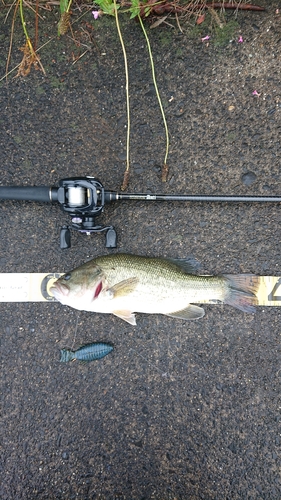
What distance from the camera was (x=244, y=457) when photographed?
256cm

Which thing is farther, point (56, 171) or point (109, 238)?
point (56, 171)

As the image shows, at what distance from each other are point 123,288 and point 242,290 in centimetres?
86

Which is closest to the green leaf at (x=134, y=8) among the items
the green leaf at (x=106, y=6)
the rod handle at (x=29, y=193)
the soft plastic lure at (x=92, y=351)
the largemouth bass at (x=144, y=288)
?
the green leaf at (x=106, y=6)

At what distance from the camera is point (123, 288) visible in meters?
2.38

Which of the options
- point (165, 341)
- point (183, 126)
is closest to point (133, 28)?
point (183, 126)

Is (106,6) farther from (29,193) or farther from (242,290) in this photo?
(242,290)

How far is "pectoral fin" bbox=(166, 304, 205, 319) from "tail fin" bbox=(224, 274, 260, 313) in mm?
201

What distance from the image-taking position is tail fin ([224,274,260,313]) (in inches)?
96.7

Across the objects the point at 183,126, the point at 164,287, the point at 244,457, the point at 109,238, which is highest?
the point at 183,126

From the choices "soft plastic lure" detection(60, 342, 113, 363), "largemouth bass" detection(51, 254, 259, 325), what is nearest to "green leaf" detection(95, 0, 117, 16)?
"largemouth bass" detection(51, 254, 259, 325)

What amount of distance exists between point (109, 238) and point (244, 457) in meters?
1.92

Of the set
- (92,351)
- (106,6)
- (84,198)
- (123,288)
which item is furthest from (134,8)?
(92,351)

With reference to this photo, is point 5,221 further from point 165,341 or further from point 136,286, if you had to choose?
point 165,341

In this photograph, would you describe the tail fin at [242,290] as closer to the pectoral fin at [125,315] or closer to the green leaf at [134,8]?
the pectoral fin at [125,315]
